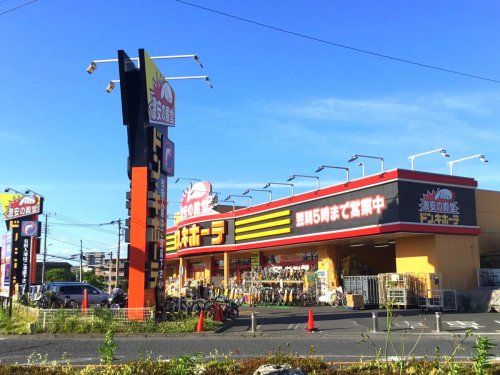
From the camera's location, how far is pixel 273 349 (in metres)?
13.1

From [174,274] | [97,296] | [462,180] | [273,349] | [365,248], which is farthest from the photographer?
[174,274]

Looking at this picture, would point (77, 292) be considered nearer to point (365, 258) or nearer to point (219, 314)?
point (219, 314)

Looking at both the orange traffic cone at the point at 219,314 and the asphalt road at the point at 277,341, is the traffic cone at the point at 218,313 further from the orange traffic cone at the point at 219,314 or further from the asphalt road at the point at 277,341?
the asphalt road at the point at 277,341

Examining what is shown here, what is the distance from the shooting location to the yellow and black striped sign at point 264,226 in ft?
108

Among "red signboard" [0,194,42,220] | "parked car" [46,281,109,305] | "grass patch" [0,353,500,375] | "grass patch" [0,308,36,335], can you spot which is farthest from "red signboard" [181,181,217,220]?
"grass patch" [0,353,500,375]

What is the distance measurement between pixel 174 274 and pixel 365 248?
1034 inches

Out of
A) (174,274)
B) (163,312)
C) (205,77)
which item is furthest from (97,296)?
(174,274)

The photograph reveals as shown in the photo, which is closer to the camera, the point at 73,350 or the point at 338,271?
the point at 73,350

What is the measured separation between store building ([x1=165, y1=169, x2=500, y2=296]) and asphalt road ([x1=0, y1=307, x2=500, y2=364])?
5.08 m

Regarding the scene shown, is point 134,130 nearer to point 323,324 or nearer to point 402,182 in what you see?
point 323,324

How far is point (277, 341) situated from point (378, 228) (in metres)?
12.0

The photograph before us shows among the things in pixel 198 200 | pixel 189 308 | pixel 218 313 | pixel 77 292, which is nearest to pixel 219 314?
pixel 218 313

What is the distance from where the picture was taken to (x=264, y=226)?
34750 mm

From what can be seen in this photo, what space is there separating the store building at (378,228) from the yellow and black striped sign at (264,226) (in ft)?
0.20
